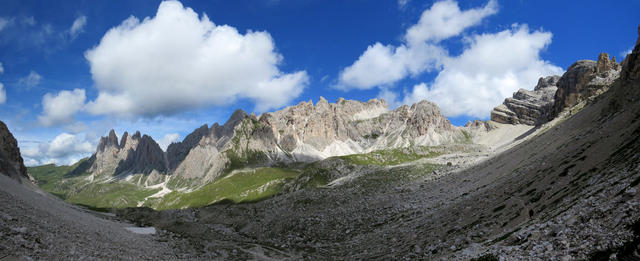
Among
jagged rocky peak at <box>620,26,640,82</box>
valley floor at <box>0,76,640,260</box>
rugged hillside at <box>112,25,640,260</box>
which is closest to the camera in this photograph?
rugged hillside at <box>112,25,640,260</box>

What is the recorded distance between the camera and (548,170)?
128ft

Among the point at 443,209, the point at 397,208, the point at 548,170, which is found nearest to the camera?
the point at 548,170

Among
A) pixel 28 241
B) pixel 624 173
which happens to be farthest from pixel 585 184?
pixel 28 241

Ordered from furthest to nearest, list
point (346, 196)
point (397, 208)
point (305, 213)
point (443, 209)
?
point (346, 196) < point (305, 213) < point (397, 208) < point (443, 209)

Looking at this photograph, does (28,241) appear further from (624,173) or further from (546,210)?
(624,173)

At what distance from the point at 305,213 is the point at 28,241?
5348cm

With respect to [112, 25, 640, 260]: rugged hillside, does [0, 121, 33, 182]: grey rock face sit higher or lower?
higher

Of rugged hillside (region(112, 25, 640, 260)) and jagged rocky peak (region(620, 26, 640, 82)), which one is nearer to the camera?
rugged hillside (region(112, 25, 640, 260))

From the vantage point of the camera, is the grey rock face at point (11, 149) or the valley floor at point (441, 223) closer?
the valley floor at point (441, 223)

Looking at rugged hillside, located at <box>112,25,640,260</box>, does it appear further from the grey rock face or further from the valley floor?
the grey rock face

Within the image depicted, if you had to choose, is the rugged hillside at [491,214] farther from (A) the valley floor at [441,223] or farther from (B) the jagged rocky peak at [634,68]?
(B) the jagged rocky peak at [634,68]

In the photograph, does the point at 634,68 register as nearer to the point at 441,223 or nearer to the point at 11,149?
the point at 441,223

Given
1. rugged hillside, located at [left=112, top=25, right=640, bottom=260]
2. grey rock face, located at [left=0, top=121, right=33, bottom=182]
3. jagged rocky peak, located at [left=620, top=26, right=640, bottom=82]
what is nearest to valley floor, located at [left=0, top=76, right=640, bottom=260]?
rugged hillside, located at [left=112, top=25, right=640, bottom=260]

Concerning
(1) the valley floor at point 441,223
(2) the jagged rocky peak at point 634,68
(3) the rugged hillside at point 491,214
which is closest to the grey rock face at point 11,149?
(3) the rugged hillside at point 491,214
